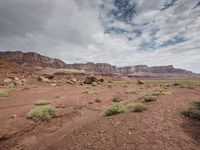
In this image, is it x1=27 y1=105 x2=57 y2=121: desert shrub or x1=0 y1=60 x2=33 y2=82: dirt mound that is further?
x1=0 y1=60 x2=33 y2=82: dirt mound

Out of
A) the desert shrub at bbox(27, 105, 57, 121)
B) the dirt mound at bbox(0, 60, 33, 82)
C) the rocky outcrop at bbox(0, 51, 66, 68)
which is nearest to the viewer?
the desert shrub at bbox(27, 105, 57, 121)

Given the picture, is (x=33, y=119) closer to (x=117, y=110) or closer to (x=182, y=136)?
(x=117, y=110)

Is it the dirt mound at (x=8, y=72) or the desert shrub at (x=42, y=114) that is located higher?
the dirt mound at (x=8, y=72)

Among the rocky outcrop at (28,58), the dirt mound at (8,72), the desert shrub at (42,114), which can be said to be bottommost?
the desert shrub at (42,114)

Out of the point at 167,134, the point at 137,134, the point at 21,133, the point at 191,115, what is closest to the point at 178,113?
the point at 191,115

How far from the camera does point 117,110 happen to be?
7.05m

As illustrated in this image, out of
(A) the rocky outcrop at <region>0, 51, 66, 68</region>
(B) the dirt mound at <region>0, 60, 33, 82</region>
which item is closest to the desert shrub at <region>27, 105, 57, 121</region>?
(B) the dirt mound at <region>0, 60, 33, 82</region>

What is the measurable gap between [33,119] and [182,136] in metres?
6.73

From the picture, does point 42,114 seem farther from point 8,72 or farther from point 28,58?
point 28,58

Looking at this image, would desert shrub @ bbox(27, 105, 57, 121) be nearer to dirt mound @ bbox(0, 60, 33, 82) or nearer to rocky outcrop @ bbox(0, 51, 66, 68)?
dirt mound @ bbox(0, 60, 33, 82)

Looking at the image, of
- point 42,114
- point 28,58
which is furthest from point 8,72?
point 28,58

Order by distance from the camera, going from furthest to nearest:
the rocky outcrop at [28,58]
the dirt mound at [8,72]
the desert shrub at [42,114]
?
the rocky outcrop at [28,58] < the dirt mound at [8,72] < the desert shrub at [42,114]

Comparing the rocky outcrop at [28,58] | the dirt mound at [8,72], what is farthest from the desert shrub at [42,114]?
the rocky outcrop at [28,58]

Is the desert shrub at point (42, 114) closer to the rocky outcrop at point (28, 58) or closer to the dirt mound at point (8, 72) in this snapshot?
the dirt mound at point (8, 72)
